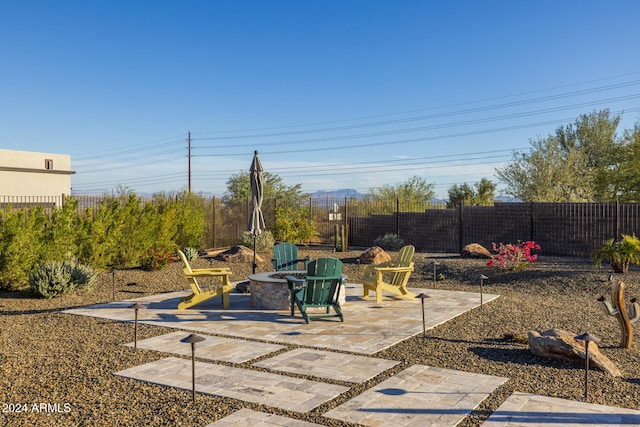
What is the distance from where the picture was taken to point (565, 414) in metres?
3.91

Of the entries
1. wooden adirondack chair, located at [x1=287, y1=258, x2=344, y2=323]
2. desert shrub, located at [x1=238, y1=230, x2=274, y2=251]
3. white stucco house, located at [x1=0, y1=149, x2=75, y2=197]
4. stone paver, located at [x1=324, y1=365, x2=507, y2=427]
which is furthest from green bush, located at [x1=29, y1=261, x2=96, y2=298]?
white stucco house, located at [x1=0, y1=149, x2=75, y2=197]

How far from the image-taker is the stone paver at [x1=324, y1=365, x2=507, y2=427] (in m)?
3.89

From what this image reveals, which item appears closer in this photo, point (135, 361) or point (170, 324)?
point (135, 361)

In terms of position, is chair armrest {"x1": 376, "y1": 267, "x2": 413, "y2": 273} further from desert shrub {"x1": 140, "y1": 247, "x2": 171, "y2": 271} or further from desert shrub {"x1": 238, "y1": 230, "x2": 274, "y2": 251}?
desert shrub {"x1": 238, "y1": 230, "x2": 274, "y2": 251}

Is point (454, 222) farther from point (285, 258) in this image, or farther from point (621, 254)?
point (285, 258)

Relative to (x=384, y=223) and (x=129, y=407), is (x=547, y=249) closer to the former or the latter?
(x=384, y=223)

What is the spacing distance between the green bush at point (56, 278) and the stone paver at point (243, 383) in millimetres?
4941

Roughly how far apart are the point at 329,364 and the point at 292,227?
12444 millimetres

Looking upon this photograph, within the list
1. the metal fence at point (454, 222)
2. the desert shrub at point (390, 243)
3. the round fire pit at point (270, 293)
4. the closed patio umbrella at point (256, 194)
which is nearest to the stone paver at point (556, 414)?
the round fire pit at point (270, 293)

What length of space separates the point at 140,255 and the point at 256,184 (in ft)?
14.7

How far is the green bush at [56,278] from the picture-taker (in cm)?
925

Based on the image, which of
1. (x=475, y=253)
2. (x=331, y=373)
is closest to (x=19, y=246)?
(x=331, y=373)

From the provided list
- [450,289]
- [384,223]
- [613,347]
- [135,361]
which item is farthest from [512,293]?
[384,223]

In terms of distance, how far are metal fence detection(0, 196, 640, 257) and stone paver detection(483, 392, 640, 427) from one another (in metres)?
12.0
